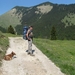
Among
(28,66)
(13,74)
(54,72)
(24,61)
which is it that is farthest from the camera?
(24,61)

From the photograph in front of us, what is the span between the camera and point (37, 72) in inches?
707

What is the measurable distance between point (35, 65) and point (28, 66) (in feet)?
2.61

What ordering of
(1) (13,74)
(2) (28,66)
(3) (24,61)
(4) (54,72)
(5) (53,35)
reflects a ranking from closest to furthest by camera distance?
1. (1) (13,74)
2. (4) (54,72)
3. (2) (28,66)
4. (3) (24,61)
5. (5) (53,35)

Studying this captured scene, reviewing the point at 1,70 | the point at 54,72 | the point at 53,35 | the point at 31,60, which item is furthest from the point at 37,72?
the point at 53,35

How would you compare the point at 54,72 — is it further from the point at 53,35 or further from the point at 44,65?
the point at 53,35

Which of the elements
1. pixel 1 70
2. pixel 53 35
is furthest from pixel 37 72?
pixel 53 35

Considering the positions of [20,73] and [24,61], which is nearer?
[20,73]

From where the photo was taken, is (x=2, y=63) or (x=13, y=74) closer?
(x=13, y=74)

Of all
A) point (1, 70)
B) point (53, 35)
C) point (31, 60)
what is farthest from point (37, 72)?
point (53, 35)

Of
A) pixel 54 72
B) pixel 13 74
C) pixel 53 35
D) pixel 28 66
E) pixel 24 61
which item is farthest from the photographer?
pixel 53 35

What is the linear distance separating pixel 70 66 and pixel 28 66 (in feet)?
12.8

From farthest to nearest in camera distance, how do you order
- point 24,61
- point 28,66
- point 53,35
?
point 53,35, point 24,61, point 28,66

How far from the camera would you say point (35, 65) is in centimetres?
2020

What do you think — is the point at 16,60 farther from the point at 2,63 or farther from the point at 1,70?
the point at 1,70
